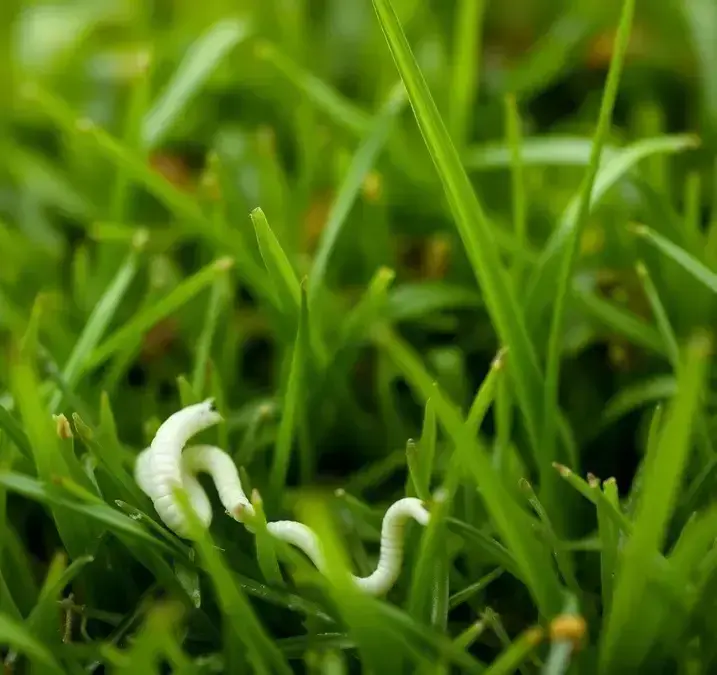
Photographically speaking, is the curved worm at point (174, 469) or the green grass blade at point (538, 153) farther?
the green grass blade at point (538, 153)

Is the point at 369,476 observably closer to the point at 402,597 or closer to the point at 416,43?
the point at 402,597

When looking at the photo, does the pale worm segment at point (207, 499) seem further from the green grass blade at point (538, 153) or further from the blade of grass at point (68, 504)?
the green grass blade at point (538, 153)

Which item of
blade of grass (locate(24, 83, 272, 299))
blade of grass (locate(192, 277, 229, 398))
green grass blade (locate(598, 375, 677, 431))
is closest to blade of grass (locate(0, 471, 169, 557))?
blade of grass (locate(192, 277, 229, 398))

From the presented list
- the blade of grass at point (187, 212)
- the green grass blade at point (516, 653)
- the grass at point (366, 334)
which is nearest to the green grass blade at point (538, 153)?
the grass at point (366, 334)

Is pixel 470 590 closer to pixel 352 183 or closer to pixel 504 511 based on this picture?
pixel 504 511

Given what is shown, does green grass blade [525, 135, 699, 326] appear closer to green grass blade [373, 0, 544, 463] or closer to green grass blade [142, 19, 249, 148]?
green grass blade [373, 0, 544, 463]

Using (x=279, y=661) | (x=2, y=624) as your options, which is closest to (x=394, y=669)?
(x=279, y=661)
